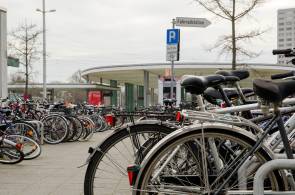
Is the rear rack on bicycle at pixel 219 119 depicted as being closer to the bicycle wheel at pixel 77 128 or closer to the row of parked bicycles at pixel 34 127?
the row of parked bicycles at pixel 34 127

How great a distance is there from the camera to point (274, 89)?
2371 millimetres

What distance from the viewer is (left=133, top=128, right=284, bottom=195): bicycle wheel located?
2.51 metres

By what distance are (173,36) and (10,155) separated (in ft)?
15.1

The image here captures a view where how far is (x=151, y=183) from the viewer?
8.66 ft

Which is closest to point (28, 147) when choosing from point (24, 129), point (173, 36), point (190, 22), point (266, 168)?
point (24, 129)

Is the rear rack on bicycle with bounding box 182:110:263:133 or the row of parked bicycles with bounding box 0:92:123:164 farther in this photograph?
the row of parked bicycles with bounding box 0:92:123:164

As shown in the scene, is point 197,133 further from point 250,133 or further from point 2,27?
point 2,27

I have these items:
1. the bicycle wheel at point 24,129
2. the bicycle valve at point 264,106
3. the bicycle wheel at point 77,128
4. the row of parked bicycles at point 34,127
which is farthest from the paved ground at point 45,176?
the bicycle wheel at point 77,128

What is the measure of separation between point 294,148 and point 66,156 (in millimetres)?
5606

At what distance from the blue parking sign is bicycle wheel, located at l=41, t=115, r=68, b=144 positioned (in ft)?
10.4

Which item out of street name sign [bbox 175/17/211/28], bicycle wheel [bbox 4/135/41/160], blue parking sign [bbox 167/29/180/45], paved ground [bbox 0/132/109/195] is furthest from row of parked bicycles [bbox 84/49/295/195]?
blue parking sign [bbox 167/29/180/45]

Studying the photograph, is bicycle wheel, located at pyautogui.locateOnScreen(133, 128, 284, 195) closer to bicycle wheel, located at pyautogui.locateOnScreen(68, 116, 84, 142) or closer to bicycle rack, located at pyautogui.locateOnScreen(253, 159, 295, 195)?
bicycle rack, located at pyautogui.locateOnScreen(253, 159, 295, 195)

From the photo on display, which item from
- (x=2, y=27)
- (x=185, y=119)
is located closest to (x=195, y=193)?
(x=185, y=119)

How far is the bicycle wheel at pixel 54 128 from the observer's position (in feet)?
34.3
